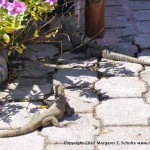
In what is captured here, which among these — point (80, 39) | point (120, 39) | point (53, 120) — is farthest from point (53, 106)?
point (120, 39)

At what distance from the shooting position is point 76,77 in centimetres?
536

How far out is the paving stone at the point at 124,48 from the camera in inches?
240

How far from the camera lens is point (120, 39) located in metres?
6.62

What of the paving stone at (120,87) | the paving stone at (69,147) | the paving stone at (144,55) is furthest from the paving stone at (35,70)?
the paving stone at (69,147)

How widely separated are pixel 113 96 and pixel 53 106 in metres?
0.72

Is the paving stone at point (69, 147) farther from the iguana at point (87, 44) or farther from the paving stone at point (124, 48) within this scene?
the paving stone at point (124, 48)

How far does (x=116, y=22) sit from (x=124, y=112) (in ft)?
9.93

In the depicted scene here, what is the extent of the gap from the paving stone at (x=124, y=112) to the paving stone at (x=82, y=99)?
0.09 m

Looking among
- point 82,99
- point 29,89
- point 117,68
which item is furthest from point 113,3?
point 82,99

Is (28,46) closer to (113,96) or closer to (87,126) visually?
(113,96)

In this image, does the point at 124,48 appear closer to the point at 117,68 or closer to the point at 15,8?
the point at 117,68

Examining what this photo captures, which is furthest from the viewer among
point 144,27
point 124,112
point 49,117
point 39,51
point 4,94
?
point 144,27

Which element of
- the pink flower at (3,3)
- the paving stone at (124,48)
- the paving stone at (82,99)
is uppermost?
the pink flower at (3,3)

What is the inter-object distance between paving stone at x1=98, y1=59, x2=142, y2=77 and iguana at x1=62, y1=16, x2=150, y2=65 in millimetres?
61
